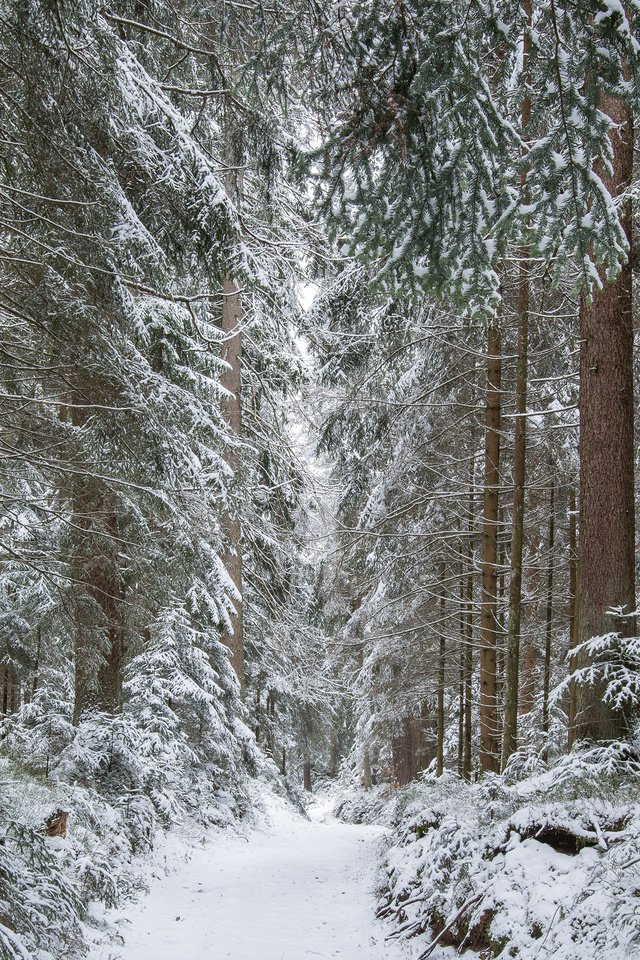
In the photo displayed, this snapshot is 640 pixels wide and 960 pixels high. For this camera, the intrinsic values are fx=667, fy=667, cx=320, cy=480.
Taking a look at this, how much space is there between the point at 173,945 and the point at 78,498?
357 centimetres

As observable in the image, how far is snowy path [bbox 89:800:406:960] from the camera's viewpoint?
5.14 meters

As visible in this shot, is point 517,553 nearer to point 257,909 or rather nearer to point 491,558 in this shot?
point 491,558

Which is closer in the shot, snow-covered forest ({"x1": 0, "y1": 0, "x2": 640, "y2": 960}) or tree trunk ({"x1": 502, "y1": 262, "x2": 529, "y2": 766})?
snow-covered forest ({"x1": 0, "y1": 0, "x2": 640, "y2": 960})

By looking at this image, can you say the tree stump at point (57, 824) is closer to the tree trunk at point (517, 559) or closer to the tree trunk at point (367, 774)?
the tree trunk at point (517, 559)

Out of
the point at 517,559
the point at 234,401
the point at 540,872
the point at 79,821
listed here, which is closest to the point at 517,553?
the point at 517,559

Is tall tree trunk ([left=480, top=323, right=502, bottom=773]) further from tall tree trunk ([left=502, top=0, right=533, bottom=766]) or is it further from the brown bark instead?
the brown bark

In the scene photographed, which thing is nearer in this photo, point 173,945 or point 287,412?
point 173,945

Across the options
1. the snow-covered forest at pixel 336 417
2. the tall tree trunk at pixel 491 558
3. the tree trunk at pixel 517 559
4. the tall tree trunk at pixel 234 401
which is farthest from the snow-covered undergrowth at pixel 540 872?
the tall tree trunk at pixel 234 401

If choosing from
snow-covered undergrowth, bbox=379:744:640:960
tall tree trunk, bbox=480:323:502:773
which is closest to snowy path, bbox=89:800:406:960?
snow-covered undergrowth, bbox=379:744:640:960

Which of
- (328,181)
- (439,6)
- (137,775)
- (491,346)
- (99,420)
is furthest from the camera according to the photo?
(491,346)

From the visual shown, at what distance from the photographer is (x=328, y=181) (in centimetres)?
407

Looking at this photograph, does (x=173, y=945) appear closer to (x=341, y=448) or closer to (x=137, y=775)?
(x=137, y=775)

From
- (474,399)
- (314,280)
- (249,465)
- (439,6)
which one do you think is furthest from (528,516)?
(439,6)

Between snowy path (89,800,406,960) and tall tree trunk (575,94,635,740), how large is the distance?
285 centimetres
